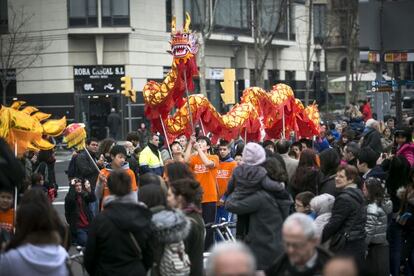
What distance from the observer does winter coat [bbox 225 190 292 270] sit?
748 cm

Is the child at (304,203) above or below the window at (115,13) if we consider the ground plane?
below

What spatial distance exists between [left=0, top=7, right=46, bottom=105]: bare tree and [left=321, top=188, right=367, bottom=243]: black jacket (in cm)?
3330

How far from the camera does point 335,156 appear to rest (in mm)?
9000

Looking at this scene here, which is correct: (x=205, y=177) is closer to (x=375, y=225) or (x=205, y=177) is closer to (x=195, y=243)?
(x=375, y=225)

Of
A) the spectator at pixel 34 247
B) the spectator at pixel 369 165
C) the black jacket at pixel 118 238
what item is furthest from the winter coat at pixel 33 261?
the spectator at pixel 369 165

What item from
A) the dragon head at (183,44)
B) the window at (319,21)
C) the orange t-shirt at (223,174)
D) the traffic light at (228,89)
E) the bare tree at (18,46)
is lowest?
the orange t-shirt at (223,174)

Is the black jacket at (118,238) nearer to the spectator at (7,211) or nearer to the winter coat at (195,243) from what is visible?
the winter coat at (195,243)

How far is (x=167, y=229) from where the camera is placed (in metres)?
6.30

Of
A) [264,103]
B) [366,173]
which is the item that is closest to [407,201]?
[366,173]

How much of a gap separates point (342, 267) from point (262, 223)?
3238mm

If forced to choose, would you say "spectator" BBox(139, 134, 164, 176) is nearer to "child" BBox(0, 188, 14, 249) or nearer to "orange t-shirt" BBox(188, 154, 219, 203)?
"orange t-shirt" BBox(188, 154, 219, 203)

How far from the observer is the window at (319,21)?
58875mm

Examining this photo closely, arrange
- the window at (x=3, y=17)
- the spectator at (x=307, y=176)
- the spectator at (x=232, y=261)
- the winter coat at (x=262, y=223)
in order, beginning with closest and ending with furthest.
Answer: the spectator at (x=232, y=261)
the winter coat at (x=262, y=223)
the spectator at (x=307, y=176)
the window at (x=3, y=17)

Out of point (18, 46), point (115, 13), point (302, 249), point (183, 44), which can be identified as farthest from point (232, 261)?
point (18, 46)
